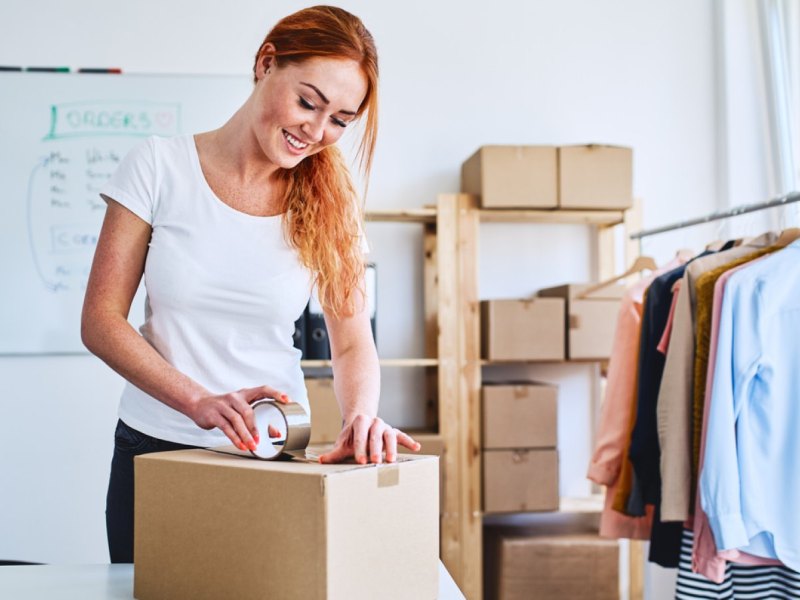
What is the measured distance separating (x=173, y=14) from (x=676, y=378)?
2103 mm

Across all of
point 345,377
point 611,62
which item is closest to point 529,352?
point 611,62

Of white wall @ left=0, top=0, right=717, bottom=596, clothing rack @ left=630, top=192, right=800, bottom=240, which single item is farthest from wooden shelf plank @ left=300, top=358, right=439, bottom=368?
clothing rack @ left=630, top=192, right=800, bottom=240

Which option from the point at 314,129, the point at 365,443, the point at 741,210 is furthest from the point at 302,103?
the point at 741,210

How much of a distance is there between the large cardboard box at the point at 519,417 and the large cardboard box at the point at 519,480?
0.03 metres

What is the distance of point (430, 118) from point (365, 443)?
220 cm

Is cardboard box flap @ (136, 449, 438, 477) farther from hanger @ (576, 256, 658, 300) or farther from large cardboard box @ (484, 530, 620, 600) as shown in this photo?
large cardboard box @ (484, 530, 620, 600)

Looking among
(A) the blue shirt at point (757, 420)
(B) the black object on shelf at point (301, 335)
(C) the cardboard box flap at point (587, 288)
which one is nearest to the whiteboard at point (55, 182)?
(B) the black object on shelf at point (301, 335)

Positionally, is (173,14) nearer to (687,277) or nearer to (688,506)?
(687,277)

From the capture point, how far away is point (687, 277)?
6.23 feet

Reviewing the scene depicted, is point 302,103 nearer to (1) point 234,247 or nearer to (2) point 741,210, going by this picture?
(1) point 234,247

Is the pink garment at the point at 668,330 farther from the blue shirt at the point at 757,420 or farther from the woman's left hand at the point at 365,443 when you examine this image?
the woman's left hand at the point at 365,443

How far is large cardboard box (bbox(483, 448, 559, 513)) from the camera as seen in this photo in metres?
2.56

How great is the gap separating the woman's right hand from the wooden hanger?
136 centimetres

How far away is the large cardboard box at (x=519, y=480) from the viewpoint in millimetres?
2557
